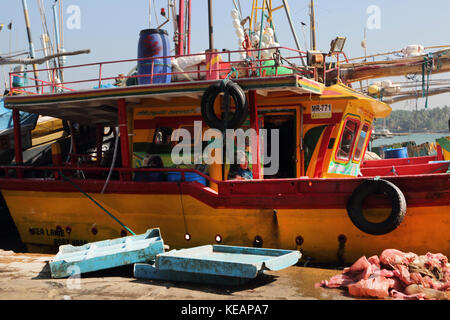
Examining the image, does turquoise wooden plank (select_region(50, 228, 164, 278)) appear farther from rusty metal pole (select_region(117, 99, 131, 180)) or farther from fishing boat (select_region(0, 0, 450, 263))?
rusty metal pole (select_region(117, 99, 131, 180))

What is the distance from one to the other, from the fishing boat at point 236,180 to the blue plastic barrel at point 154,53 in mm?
27

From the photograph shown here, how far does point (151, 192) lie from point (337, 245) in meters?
3.25

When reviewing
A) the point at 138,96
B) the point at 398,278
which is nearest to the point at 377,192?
the point at 398,278

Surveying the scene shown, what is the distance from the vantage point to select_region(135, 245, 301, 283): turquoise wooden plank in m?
6.09

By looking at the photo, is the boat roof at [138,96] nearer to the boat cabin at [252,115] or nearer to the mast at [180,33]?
the boat cabin at [252,115]

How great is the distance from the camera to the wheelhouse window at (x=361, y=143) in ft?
31.1

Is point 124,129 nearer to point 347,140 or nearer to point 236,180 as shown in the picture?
point 236,180

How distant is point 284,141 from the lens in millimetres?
9508

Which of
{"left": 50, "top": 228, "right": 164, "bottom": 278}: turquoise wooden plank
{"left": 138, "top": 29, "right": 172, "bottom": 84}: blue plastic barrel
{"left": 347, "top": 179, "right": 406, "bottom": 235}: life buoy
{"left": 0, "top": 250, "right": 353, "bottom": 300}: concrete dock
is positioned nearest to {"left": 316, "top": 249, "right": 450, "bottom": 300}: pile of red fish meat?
{"left": 0, "top": 250, "right": 353, "bottom": 300}: concrete dock

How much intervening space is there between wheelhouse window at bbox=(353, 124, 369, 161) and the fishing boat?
0.06m

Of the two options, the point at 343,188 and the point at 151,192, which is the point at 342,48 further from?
the point at 151,192

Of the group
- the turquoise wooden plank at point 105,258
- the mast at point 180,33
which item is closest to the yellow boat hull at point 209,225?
the turquoise wooden plank at point 105,258

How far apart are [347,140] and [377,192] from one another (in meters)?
2.24
